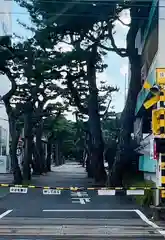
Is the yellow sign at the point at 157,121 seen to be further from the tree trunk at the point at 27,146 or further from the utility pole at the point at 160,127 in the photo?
the tree trunk at the point at 27,146

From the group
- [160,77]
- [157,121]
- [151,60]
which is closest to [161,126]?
[157,121]

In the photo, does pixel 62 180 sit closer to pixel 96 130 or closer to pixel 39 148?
pixel 96 130

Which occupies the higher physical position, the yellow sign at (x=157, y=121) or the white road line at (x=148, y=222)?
the yellow sign at (x=157, y=121)

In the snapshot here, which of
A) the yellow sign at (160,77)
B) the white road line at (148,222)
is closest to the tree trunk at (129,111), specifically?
the white road line at (148,222)

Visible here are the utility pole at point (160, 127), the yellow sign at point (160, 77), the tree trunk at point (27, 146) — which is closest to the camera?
the utility pole at point (160, 127)

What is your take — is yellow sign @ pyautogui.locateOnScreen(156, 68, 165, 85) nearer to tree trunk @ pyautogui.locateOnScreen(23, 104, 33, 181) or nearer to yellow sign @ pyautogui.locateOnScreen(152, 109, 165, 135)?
yellow sign @ pyautogui.locateOnScreen(152, 109, 165, 135)

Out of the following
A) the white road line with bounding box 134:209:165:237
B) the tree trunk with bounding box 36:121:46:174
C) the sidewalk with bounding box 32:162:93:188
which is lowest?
the sidewalk with bounding box 32:162:93:188

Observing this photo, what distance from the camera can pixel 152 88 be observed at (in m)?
16.4

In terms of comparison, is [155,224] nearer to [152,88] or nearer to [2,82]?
[152,88]

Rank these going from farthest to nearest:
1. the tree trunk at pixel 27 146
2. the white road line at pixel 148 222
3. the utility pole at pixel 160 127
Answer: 1. the tree trunk at pixel 27 146
2. the utility pole at pixel 160 127
3. the white road line at pixel 148 222

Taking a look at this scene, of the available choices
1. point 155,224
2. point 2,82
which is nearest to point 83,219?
point 155,224

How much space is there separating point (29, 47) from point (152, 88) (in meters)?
18.4

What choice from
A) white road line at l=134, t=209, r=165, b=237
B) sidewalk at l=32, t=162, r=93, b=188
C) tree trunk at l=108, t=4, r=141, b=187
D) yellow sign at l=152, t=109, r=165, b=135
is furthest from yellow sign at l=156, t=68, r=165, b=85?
sidewalk at l=32, t=162, r=93, b=188

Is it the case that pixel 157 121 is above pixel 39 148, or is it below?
above
